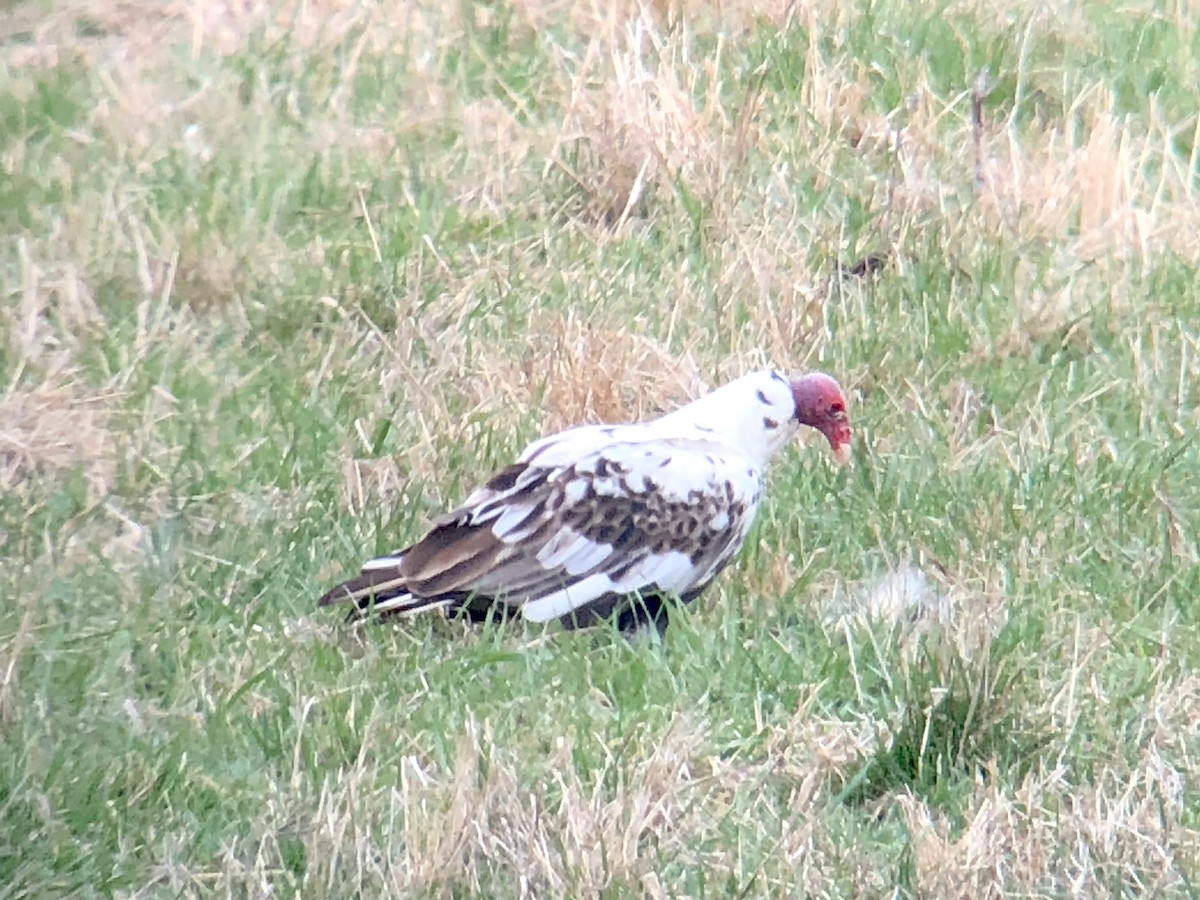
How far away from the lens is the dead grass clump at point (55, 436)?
4.59 metres

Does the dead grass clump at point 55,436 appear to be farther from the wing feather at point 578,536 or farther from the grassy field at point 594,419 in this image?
the wing feather at point 578,536

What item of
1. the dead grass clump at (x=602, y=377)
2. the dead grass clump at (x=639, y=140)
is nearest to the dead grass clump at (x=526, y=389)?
the dead grass clump at (x=602, y=377)

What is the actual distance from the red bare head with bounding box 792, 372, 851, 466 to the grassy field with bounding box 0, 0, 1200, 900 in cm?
14

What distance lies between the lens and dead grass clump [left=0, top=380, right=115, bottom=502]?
4.59 m

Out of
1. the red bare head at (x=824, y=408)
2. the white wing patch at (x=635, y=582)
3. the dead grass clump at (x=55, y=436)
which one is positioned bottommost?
the dead grass clump at (x=55, y=436)

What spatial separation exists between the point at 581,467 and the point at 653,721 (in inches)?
27.3

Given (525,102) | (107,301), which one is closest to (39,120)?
(107,301)

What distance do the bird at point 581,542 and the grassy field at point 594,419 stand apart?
82 mm

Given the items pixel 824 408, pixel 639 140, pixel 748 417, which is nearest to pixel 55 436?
pixel 748 417

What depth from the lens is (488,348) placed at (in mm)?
5086

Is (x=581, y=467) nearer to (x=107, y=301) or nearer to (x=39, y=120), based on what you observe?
(x=107, y=301)

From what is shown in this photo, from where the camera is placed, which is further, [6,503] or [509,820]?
[6,503]

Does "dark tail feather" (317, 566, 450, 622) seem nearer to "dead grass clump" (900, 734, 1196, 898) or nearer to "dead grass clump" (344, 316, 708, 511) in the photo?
"dead grass clump" (344, 316, 708, 511)

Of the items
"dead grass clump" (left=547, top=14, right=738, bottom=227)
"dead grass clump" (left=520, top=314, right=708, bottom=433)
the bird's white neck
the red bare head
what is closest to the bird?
the bird's white neck
